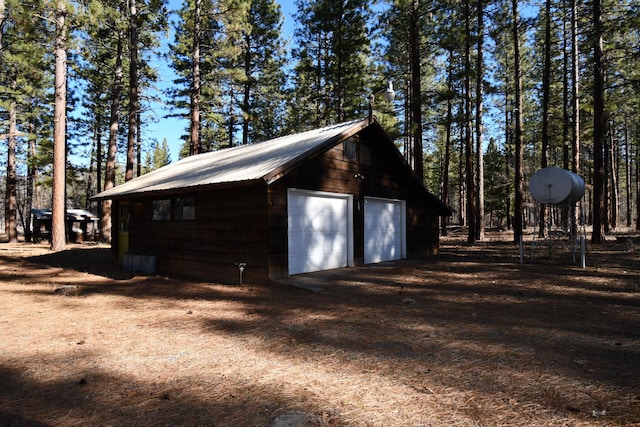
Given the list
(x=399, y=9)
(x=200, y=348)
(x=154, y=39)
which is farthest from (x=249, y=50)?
(x=200, y=348)

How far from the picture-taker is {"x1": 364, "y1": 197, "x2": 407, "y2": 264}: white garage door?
12789 millimetres

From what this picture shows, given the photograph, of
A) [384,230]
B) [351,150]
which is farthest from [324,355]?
[384,230]

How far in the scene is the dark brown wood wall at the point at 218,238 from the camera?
9430mm

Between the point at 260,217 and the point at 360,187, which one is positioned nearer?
the point at 260,217

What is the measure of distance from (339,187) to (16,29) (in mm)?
14550

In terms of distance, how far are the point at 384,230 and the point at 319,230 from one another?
3547 millimetres

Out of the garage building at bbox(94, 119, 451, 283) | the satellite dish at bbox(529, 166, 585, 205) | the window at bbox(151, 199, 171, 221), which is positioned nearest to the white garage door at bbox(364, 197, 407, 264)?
the garage building at bbox(94, 119, 451, 283)

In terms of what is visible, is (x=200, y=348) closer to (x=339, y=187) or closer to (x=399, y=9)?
(x=339, y=187)

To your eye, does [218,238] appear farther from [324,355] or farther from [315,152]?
[324,355]

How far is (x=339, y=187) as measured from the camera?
1141 centimetres

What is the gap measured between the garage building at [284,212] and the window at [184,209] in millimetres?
30

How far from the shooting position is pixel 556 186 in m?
13.2

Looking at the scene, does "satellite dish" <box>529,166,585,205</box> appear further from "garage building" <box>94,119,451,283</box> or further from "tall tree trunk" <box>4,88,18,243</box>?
"tall tree trunk" <box>4,88,18,243</box>

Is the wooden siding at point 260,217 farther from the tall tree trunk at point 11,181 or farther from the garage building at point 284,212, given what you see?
the tall tree trunk at point 11,181
